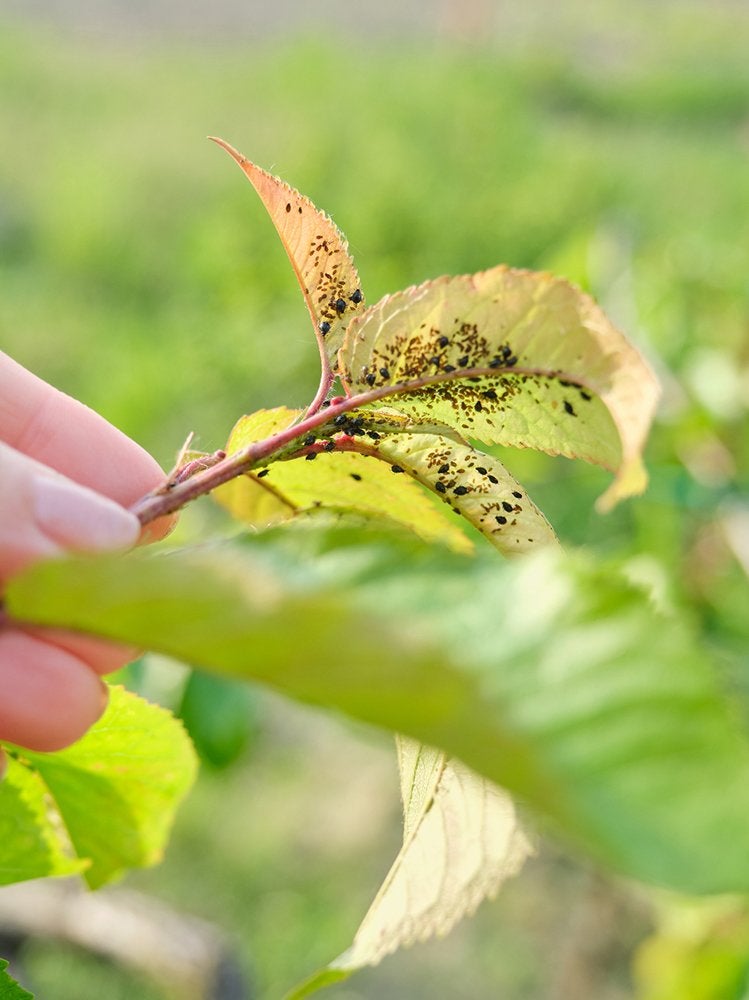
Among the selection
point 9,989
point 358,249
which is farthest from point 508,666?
point 358,249

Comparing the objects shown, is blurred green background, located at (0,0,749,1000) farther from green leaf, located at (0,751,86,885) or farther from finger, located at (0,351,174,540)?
green leaf, located at (0,751,86,885)

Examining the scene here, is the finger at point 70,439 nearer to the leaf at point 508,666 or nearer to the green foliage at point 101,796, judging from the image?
the green foliage at point 101,796

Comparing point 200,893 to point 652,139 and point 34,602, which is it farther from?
point 652,139

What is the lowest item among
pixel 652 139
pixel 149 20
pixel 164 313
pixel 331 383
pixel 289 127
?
pixel 331 383

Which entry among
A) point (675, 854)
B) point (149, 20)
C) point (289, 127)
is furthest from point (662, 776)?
point (149, 20)

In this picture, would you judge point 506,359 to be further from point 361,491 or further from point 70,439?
point 70,439

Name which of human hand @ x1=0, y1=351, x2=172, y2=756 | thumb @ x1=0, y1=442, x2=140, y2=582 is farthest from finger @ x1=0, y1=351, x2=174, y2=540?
thumb @ x1=0, y1=442, x2=140, y2=582
